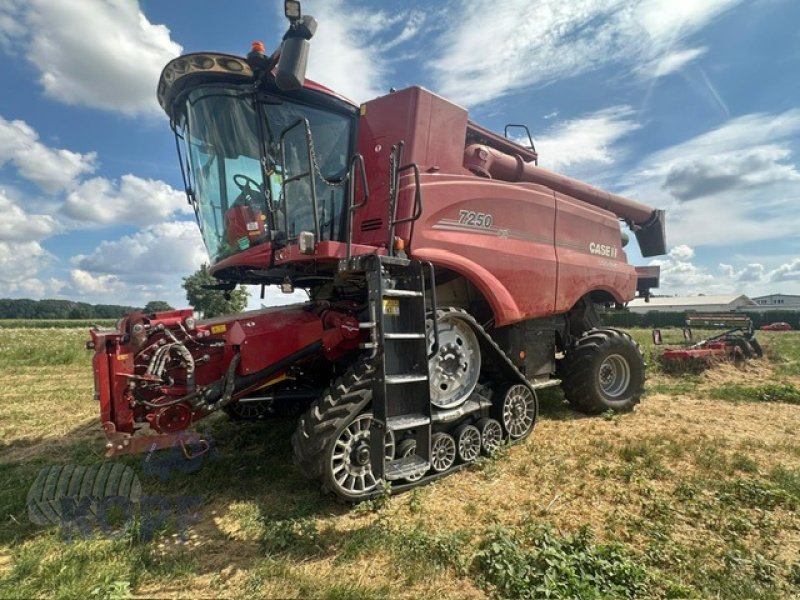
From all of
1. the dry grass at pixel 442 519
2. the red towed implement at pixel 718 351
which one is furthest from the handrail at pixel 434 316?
the red towed implement at pixel 718 351

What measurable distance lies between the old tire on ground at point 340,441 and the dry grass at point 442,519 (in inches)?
9.1

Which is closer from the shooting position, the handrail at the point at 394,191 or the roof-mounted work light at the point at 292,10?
the roof-mounted work light at the point at 292,10

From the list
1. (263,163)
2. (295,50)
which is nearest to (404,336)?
(263,163)

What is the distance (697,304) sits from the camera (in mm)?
70625

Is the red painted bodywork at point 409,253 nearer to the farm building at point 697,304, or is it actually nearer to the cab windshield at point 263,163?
the cab windshield at point 263,163

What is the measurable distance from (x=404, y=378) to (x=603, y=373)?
4354 mm

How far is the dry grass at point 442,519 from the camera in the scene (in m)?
2.74

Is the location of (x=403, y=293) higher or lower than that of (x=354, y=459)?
higher

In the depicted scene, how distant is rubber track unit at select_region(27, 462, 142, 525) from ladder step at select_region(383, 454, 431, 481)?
2065 mm

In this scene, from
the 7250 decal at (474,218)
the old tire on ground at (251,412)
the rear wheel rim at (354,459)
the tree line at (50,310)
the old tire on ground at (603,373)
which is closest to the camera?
the rear wheel rim at (354,459)

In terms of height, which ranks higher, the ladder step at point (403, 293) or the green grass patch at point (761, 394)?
the ladder step at point (403, 293)

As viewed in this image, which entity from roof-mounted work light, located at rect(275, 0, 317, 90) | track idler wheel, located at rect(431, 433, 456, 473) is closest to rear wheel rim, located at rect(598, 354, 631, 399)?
track idler wheel, located at rect(431, 433, 456, 473)

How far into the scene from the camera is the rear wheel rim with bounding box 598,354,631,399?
22.8ft

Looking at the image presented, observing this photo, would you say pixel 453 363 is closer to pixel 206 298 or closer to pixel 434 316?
pixel 434 316
